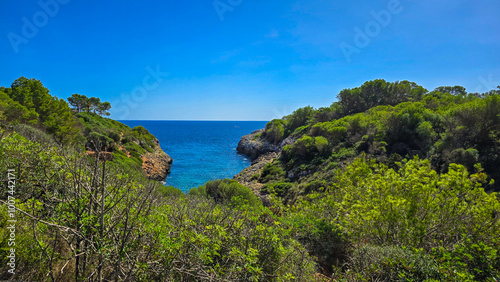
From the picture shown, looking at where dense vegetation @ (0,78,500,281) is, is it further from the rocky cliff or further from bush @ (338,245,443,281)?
the rocky cliff

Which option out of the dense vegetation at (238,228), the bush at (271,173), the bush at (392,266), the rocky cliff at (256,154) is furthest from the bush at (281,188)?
the bush at (392,266)

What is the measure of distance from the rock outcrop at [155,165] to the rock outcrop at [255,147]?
20.5 metres

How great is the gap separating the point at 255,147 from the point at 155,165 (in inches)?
1012

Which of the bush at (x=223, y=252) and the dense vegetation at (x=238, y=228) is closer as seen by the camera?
the dense vegetation at (x=238, y=228)

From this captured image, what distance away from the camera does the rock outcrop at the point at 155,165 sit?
33.5 meters

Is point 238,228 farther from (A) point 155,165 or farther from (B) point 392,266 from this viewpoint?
(A) point 155,165

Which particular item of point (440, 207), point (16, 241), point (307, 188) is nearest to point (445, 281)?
point (440, 207)

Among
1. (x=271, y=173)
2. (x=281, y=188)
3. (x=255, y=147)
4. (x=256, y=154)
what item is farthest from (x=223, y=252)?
Result: (x=255, y=147)

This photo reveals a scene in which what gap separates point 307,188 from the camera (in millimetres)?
22656

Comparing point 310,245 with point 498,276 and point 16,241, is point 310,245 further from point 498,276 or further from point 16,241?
point 16,241

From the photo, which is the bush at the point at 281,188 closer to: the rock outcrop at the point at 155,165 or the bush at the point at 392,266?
the rock outcrop at the point at 155,165

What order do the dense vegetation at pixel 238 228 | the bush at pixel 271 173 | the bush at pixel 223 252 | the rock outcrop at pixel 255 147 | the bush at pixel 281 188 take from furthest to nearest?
the rock outcrop at pixel 255 147 → the bush at pixel 271 173 → the bush at pixel 281 188 → the bush at pixel 223 252 → the dense vegetation at pixel 238 228

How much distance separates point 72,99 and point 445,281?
236ft

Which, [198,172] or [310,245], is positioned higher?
[310,245]
